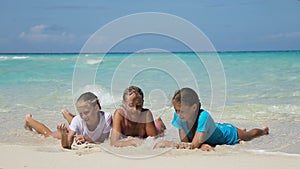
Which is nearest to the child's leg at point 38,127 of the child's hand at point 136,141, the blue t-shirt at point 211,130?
the child's hand at point 136,141

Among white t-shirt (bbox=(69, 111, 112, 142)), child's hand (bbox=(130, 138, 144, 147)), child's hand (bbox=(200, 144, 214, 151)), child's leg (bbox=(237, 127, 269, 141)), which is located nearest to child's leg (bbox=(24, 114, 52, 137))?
white t-shirt (bbox=(69, 111, 112, 142))

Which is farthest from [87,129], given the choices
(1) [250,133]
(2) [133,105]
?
(1) [250,133]

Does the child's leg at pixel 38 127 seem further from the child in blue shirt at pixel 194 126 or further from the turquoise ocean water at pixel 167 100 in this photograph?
the child in blue shirt at pixel 194 126

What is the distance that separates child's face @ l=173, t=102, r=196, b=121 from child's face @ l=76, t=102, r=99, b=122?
87cm

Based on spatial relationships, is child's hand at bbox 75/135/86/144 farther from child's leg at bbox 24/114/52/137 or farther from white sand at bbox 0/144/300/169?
child's leg at bbox 24/114/52/137

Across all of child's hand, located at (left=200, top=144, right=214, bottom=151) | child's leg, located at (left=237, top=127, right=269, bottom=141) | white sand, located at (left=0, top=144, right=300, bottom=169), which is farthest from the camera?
child's leg, located at (left=237, top=127, right=269, bottom=141)

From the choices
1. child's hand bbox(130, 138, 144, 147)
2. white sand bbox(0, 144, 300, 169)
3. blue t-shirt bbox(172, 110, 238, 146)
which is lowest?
white sand bbox(0, 144, 300, 169)

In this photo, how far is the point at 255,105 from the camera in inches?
331

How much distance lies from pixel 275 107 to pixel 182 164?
4534 mm

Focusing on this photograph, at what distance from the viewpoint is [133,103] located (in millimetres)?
4898

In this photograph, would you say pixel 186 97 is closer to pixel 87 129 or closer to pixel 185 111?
pixel 185 111

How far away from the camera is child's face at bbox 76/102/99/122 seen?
192 inches

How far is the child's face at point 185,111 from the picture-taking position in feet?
15.5

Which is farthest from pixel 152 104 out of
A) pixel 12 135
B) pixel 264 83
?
pixel 264 83
